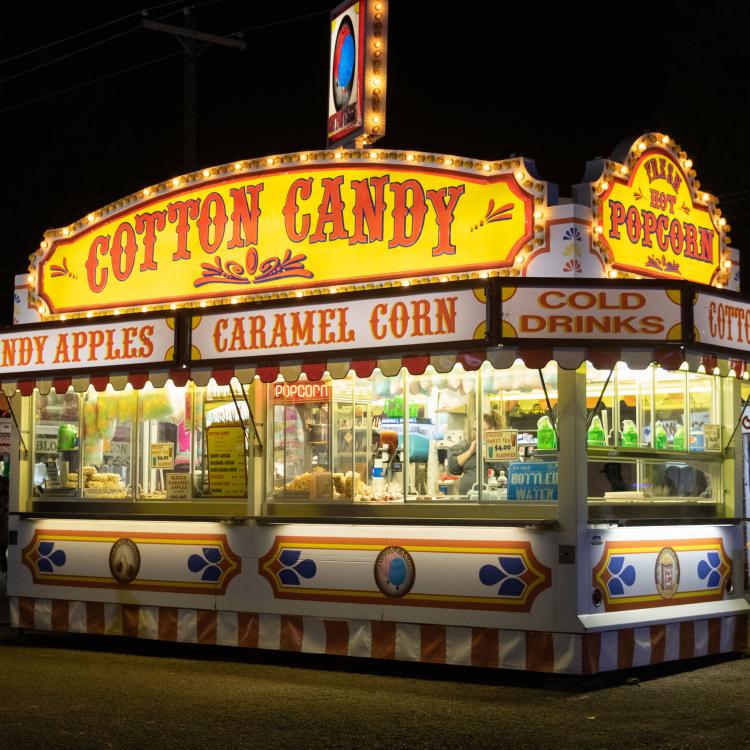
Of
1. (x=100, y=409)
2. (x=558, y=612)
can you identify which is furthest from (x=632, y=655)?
(x=100, y=409)

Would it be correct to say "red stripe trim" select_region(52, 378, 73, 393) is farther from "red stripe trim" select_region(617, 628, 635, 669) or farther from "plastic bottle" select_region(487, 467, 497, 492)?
"red stripe trim" select_region(617, 628, 635, 669)

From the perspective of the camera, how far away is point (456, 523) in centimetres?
1210

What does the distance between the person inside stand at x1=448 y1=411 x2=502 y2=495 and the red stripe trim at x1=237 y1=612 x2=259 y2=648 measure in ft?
8.39

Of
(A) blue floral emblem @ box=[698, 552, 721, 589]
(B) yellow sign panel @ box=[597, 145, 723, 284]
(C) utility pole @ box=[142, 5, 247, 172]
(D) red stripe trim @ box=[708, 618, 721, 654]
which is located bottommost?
(D) red stripe trim @ box=[708, 618, 721, 654]

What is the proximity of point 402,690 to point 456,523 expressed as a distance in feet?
5.32

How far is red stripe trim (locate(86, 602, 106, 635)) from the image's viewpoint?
47.9ft

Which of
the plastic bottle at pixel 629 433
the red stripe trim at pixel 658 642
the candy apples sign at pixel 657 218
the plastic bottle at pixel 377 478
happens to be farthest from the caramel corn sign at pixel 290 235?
the red stripe trim at pixel 658 642

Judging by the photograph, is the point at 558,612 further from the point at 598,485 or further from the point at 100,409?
the point at 100,409

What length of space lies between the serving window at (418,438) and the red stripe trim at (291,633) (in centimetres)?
122

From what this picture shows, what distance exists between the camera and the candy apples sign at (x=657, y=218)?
12.2 m

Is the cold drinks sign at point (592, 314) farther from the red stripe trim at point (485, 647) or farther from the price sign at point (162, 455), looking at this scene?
the price sign at point (162, 455)

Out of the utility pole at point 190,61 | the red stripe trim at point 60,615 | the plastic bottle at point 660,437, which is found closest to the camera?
the plastic bottle at point 660,437

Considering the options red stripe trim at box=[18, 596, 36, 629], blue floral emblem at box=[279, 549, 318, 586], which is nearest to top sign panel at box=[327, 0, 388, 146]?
blue floral emblem at box=[279, 549, 318, 586]

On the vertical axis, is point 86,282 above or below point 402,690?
above
